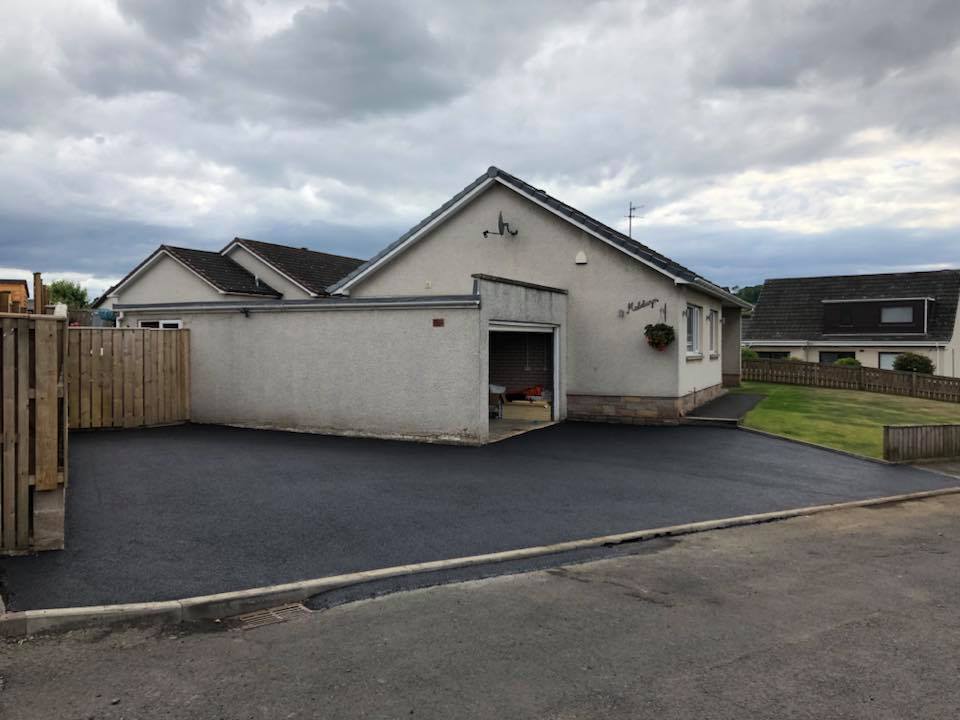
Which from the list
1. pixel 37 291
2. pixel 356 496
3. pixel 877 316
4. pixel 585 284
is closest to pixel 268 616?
pixel 356 496

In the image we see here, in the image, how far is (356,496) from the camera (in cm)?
933

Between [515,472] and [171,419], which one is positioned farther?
[171,419]

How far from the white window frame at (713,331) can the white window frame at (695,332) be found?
4.79ft

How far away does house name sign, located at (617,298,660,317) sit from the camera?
17.7m

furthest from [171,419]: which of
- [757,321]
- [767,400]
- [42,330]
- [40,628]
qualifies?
[757,321]

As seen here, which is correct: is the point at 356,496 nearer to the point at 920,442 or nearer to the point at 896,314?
the point at 920,442

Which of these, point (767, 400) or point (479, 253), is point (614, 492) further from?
point (767, 400)

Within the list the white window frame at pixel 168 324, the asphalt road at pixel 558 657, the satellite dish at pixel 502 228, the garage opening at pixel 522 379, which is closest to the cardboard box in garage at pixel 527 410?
the garage opening at pixel 522 379

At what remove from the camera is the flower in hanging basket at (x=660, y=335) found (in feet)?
56.3

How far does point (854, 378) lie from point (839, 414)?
9.49 metres

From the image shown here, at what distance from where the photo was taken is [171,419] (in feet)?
54.5

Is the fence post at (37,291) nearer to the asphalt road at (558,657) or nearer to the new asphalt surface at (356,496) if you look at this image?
the new asphalt surface at (356,496)

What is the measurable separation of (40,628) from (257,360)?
11549mm

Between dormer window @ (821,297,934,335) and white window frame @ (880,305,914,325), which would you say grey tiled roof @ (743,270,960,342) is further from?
white window frame @ (880,305,914,325)
